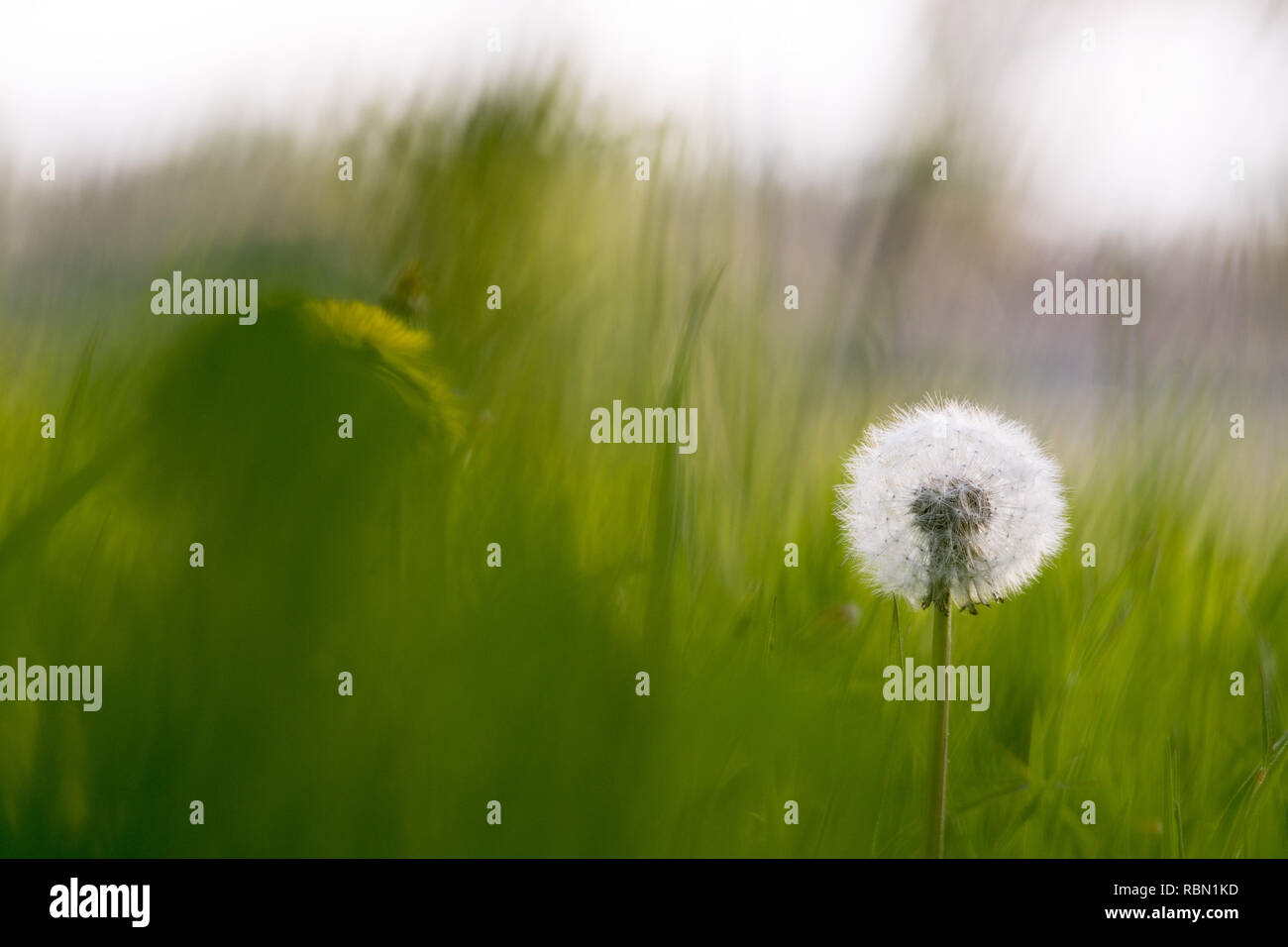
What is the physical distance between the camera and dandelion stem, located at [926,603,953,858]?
686mm

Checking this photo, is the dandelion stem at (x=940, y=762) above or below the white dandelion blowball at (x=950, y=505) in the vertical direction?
below

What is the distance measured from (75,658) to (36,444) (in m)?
0.16

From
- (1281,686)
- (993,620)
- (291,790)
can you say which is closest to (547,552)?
(291,790)

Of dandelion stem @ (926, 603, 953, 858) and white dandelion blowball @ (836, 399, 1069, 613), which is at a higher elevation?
white dandelion blowball @ (836, 399, 1069, 613)

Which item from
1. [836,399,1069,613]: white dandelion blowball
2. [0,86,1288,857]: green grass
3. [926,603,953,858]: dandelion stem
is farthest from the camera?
[836,399,1069,613]: white dandelion blowball

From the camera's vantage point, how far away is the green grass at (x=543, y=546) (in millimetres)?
467

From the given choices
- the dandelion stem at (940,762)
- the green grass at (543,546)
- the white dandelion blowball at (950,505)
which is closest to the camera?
the green grass at (543,546)

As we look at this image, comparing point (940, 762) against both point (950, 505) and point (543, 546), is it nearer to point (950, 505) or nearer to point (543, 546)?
point (950, 505)

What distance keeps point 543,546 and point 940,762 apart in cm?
38

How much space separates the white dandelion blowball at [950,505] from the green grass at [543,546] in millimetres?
29

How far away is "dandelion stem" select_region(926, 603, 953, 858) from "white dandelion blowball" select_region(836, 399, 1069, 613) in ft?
0.14

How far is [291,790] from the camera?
18.1 inches

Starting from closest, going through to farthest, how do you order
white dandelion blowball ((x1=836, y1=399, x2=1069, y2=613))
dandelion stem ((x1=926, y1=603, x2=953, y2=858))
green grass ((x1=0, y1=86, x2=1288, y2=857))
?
green grass ((x1=0, y1=86, x2=1288, y2=857)) → dandelion stem ((x1=926, y1=603, x2=953, y2=858)) → white dandelion blowball ((x1=836, y1=399, x2=1069, y2=613))

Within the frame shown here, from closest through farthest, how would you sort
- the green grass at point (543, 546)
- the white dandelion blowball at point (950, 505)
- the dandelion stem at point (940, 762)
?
the green grass at point (543, 546) < the dandelion stem at point (940, 762) < the white dandelion blowball at point (950, 505)
